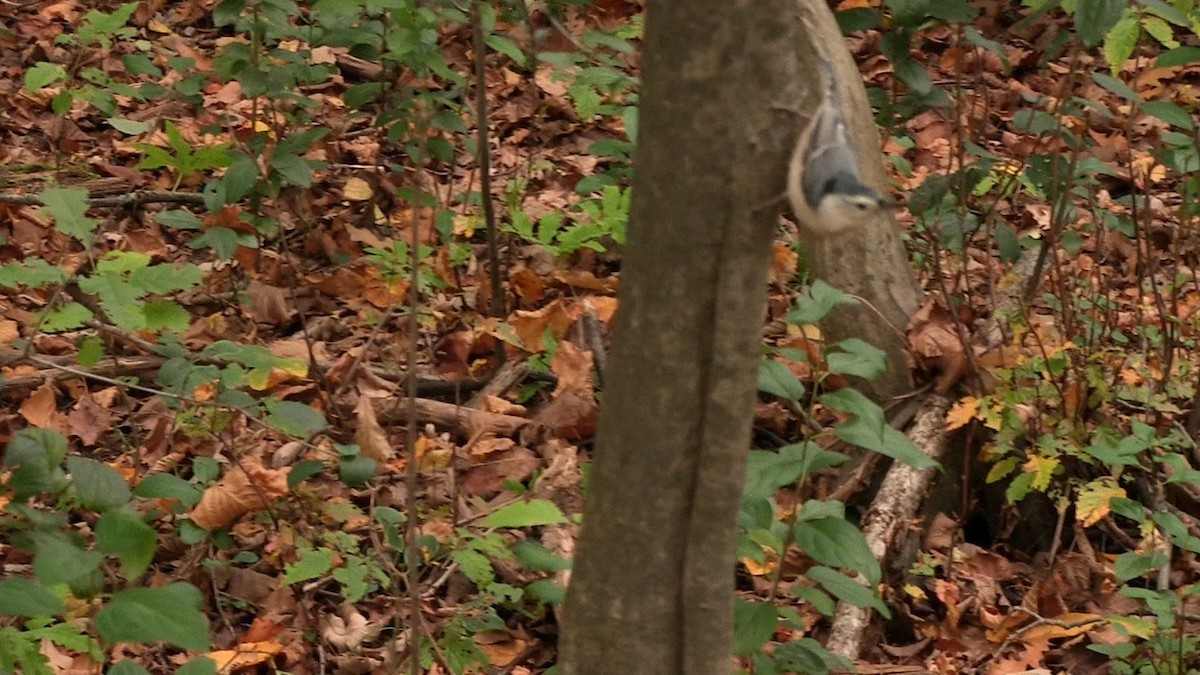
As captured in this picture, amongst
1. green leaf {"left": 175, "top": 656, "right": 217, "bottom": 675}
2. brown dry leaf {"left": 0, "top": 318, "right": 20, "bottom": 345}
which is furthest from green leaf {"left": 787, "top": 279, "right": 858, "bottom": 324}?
brown dry leaf {"left": 0, "top": 318, "right": 20, "bottom": 345}

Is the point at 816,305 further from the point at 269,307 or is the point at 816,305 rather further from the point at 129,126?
the point at 129,126

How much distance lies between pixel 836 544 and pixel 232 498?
164 cm

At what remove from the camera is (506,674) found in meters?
2.91

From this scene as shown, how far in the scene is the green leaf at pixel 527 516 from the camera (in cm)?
261

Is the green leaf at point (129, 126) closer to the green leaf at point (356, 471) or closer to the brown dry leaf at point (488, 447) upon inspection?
the brown dry leaf at point (488, 447)

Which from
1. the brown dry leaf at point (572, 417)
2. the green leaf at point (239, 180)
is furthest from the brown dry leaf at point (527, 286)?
the green leaf at point (239, 180)

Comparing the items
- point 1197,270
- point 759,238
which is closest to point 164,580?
point 759,238

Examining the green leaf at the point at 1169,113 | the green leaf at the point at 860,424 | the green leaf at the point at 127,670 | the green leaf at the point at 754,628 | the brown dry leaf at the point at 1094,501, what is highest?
the green leaf at the point at 1169,113

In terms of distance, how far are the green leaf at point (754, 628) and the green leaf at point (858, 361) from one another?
0.45m

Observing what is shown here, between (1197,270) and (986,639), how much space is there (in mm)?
1875

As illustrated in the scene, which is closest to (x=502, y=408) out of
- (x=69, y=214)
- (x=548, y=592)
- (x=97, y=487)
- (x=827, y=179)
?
(x=548, y=592)

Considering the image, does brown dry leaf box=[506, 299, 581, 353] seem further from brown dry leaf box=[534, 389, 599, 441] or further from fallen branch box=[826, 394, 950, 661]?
fallen branch box=[826, 394, 950, 661]

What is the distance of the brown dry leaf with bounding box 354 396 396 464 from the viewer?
343 centimetres

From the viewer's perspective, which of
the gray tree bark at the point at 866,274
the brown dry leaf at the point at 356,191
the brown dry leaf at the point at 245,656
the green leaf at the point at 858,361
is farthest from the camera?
the brown dry leaf at the point at 356,191
